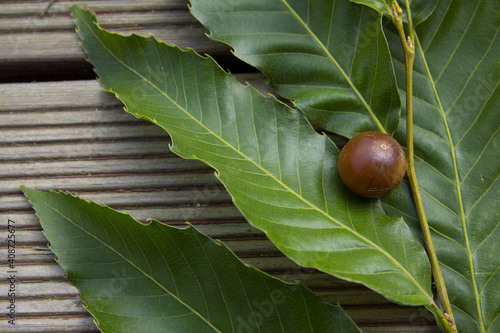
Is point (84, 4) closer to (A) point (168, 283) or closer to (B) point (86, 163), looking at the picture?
(B) point (86, 163)

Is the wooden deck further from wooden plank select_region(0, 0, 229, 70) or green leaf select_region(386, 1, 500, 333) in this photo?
green leaf select_region(386, 1, 500, 333)

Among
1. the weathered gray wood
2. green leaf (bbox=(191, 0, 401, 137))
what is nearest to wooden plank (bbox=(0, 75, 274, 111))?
the weathered gray wood

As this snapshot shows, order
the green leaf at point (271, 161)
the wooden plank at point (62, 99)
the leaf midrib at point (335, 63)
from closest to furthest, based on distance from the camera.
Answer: the green leaf at point (271, 161) < the leaf midrib at point (335, 63) < the wooden plank at point (62, 99)

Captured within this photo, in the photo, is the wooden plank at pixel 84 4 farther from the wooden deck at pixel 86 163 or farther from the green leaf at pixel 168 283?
the green leaf at pixel 168 283

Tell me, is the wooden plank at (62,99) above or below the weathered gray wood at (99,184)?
above

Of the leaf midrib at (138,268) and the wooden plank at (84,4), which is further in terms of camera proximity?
the wooden plank at (84,4)

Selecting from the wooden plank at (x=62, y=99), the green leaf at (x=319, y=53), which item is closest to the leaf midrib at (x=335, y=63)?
A: the green leaf at (x=319, y=53)

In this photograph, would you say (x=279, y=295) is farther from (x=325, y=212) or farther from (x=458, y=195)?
(x=458, y=195)

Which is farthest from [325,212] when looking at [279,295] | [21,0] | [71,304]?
[21,0]

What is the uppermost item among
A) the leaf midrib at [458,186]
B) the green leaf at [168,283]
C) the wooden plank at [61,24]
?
the wooden plank at [61,24]
